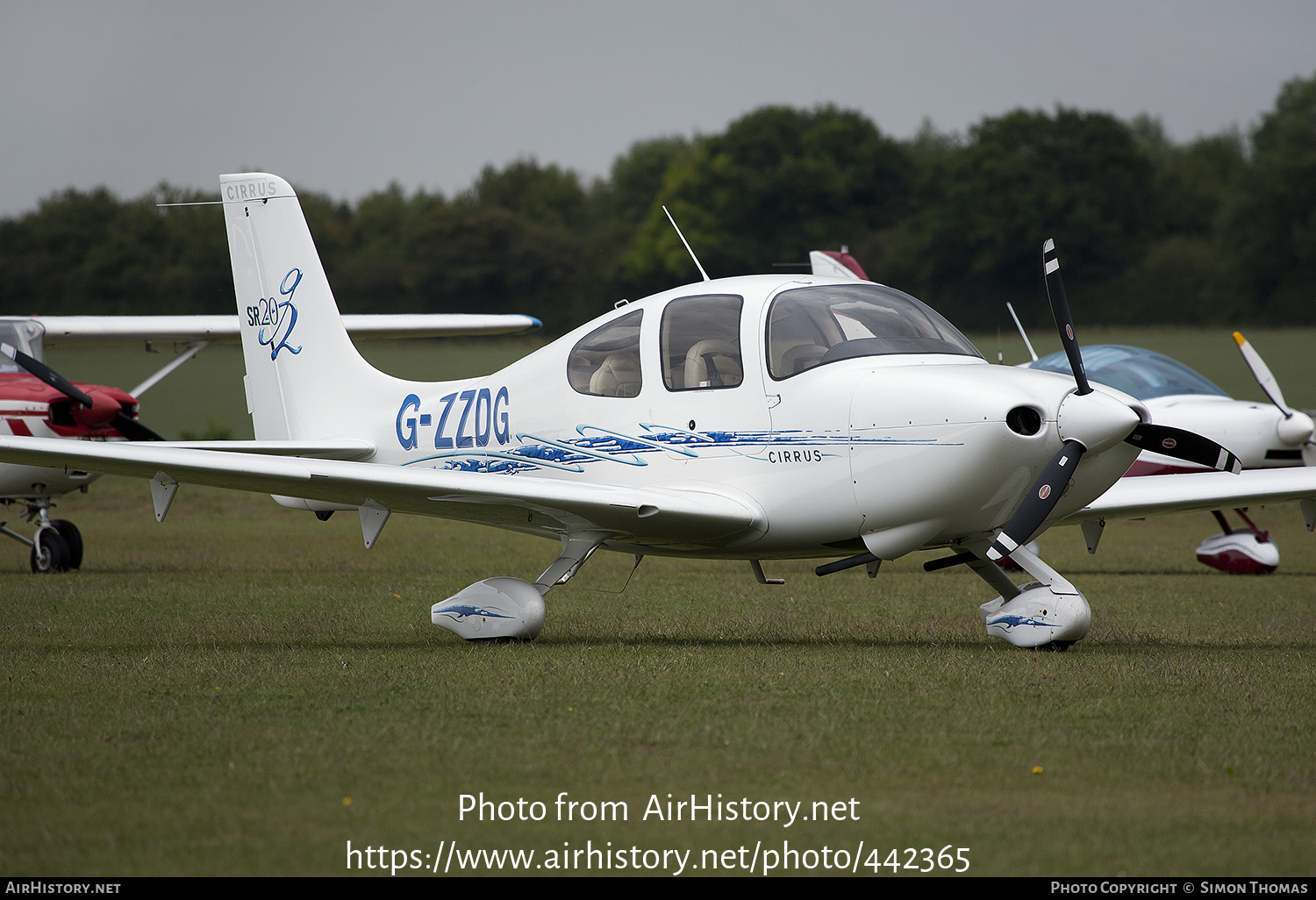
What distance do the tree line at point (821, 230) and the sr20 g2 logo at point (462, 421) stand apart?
29438 millimetres

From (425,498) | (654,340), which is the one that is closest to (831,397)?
(654,340)

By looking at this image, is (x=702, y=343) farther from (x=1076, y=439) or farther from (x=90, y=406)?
(x=90, y=406)

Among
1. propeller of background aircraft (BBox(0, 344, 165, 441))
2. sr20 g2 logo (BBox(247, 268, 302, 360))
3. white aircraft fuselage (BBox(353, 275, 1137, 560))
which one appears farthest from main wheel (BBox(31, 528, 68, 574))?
white aircraft fuselage (BBox(353, 275, 1137, 560))

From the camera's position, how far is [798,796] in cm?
482

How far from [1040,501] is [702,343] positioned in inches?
93.1

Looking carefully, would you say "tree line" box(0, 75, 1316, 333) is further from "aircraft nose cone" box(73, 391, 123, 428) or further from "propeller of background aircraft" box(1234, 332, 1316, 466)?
"propeller of background aircraft" box(1234, 332, 1316, 466)

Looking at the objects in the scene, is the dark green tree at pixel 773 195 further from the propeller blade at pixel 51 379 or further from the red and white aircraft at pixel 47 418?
the propeller blade at pixel 51 379

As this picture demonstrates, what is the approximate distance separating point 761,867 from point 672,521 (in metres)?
4.31

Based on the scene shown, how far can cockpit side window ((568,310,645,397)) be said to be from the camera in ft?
29.9

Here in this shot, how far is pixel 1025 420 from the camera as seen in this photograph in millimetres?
7711

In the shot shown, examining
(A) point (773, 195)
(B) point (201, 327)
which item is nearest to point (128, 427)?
(B) point (201, 327)

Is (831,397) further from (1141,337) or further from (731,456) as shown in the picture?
(1141,337)

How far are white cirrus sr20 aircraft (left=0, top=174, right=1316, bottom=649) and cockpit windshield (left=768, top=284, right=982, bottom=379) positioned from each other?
0.04ft

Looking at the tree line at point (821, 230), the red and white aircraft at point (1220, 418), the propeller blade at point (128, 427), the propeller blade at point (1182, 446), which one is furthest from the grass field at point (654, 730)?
the tree line at point (821, 230)
